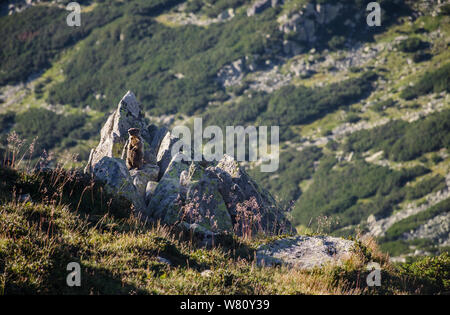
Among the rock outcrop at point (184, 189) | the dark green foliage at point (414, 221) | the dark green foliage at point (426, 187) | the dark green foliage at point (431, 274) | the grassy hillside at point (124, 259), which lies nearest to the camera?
the grassy hillside at point (124, 259)

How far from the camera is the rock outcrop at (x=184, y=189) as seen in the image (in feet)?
48.7

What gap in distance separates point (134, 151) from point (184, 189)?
3982mm

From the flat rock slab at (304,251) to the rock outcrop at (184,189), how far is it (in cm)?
89

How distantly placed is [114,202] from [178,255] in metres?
3.61

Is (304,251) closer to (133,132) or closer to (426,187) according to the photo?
(133,132)

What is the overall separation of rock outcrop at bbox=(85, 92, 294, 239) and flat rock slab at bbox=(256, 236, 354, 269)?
2.91 feet

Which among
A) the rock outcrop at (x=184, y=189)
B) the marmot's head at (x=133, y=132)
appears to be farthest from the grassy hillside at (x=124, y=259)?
the marmot's head at (x=133, y=132)

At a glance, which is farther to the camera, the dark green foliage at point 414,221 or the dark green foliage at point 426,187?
the dark green foliage at point 426,187

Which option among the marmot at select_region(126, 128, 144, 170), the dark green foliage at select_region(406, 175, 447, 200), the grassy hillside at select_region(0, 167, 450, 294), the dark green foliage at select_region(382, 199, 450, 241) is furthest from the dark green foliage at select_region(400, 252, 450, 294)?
the dark green foliage at select_region(406, 175, 447, 200)

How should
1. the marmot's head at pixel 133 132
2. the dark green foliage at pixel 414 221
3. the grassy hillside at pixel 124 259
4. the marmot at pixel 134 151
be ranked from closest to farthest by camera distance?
the grassy hillside at pixel 124 259
the marmot at pixel 134 151
the marmot's head at pixel 133 132
the dark green foliage at pixel 414 221

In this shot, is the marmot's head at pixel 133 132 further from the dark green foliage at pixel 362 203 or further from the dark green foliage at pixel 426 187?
the dark green foliage at pixel 426 187
